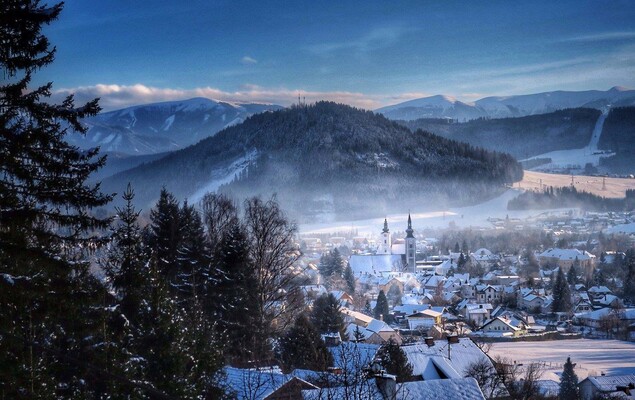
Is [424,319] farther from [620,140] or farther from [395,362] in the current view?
[620,140]

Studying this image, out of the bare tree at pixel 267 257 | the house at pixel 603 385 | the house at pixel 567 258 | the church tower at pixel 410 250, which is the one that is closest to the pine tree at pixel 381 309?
the house at pixel 603 385

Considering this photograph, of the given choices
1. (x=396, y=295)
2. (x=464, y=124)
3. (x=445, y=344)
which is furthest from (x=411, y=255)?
(x=464, y=124)

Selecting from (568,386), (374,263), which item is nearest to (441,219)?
(374,263)

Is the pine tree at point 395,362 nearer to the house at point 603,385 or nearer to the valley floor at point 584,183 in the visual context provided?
the house at point 603,385

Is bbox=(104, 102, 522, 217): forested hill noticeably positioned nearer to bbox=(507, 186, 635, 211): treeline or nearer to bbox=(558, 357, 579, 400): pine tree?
bbox=(507, 186, 635, 211): treeline

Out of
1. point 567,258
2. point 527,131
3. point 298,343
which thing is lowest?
point 567,258

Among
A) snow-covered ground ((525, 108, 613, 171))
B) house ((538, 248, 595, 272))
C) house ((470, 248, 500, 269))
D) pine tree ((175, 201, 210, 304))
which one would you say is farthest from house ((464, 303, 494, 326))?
snow-covered ground ((525, 108, 613, 171))
